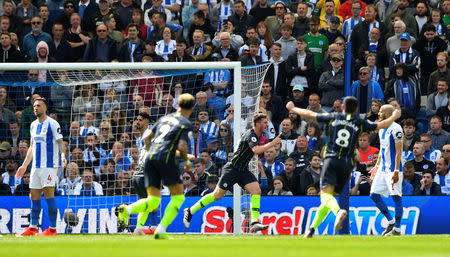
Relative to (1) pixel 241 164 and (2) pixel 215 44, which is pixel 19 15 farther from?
(1) pixel 241 164

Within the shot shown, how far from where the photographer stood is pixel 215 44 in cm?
2317

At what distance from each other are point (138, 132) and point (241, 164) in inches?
126

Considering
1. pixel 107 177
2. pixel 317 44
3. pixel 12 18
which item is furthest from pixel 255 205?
pixel 12 18

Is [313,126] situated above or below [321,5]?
below

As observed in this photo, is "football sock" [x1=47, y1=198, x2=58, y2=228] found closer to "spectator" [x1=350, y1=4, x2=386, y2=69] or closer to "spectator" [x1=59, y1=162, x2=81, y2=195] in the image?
"spectator" [x1=59, y1=162, x2=81, y2=195]

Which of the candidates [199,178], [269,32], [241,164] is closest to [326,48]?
[269,32]

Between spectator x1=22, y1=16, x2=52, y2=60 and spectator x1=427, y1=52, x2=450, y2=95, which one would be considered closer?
spectator x1=427, y1=52, x2=450, y2=95

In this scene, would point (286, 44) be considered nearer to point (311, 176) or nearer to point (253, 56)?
point (253, 56)

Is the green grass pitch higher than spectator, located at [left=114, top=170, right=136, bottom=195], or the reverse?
spectator, located at [left=114, top=170, right=136, bottom=195]

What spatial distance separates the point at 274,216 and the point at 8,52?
8344mm

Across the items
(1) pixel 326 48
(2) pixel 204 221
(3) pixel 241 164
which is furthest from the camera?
(1) pixel 326 48

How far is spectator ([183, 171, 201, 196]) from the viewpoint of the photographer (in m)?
19.1

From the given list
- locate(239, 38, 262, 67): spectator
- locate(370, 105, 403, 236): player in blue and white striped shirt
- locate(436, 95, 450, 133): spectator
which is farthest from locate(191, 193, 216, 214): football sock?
locate(436, 95, 450, 133): spectator

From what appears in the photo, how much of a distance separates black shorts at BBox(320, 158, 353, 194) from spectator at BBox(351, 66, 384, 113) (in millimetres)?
6702
